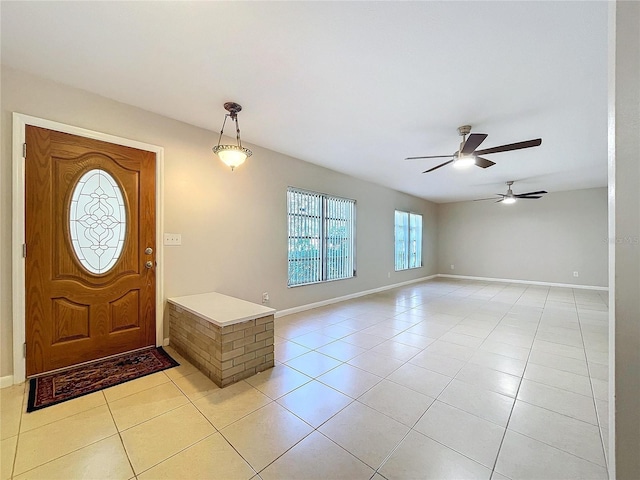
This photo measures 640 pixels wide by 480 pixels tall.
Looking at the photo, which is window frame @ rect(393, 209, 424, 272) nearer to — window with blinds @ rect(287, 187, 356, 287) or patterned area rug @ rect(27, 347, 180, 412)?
window with blinds @ rect(287, 187, 356, 287)

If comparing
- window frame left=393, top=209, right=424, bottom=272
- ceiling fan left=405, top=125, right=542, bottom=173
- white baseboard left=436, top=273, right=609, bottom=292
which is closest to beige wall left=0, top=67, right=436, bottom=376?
ceiling fan left=405, top=125, right=542, bottom=173

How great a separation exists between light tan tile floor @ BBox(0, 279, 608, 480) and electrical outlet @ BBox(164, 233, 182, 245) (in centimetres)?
116

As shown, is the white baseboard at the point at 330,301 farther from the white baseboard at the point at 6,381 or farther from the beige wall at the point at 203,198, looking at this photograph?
the white baseboard at the point at 6,381

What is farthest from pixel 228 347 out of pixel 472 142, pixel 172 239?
pixel 472 142

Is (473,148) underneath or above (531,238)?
above

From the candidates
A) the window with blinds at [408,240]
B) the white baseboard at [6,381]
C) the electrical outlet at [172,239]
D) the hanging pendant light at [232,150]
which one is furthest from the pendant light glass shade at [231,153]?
the window with blinds at [408,240]

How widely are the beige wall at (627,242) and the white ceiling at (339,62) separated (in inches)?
38.0

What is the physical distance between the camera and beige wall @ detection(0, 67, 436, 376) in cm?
214

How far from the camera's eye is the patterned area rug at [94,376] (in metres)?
1.96

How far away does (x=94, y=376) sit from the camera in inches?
88.7

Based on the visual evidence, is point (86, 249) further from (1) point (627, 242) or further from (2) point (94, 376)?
(1) point (627, 242)

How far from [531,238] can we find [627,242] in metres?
8.09

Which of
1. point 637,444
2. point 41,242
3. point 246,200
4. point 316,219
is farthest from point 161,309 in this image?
point 637,444

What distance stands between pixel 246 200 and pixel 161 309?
1673 mm
